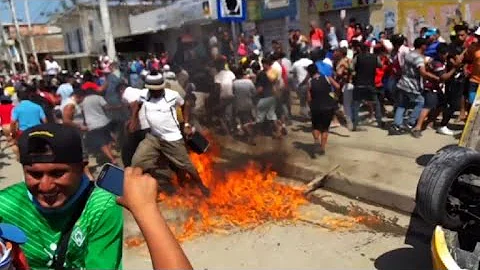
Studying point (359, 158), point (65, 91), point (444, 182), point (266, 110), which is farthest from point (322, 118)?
point (444, 182)

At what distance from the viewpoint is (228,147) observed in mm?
9820

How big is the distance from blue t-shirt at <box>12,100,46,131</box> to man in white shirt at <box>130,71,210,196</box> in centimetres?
216

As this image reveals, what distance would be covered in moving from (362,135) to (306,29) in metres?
12.9

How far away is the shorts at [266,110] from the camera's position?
34.7 ft

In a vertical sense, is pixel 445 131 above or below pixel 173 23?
below

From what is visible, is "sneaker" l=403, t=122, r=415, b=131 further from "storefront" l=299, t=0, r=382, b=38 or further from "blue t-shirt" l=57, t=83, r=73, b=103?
"storefront" l=299, t=0, r=382, b=38

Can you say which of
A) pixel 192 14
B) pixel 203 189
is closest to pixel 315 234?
pixel 203 189

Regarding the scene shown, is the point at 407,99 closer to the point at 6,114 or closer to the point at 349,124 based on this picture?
the point at 349,124

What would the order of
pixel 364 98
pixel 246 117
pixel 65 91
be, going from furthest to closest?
pixel 246 117 < pixel 65 91 < pixel 364 98

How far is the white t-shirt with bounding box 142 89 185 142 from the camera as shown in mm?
6676

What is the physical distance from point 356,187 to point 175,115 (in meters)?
2.54

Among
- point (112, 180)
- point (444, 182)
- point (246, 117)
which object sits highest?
point (112, 180)

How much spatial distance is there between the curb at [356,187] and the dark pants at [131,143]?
2035 mm

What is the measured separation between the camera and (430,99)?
9188 mm
